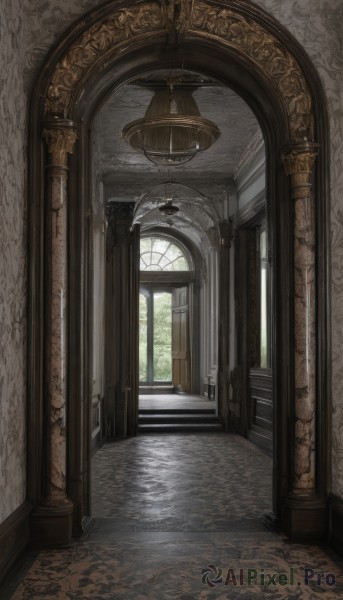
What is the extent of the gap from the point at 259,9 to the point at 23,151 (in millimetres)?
1895

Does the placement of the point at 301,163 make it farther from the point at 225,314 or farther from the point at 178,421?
the point at 178,421

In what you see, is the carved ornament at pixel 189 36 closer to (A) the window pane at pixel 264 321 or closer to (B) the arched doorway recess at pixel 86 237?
(B) the arched doorway recess at pixel 86 237

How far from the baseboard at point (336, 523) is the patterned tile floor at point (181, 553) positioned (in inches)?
3.4

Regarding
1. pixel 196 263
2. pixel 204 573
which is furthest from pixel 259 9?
pixel 196 263

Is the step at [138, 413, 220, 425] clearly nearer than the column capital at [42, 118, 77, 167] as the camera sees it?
No

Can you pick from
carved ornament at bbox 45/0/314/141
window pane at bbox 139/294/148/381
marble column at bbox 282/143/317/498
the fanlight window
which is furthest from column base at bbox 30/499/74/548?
window pane at bbox 139/294/148/381

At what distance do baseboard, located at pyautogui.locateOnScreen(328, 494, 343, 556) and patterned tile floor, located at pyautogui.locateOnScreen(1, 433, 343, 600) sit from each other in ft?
0.28

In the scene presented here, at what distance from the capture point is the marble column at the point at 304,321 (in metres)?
4.59

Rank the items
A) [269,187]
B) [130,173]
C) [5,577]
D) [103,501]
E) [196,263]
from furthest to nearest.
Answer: [196,263]
[130,173]
[103,501]
[269,187]
[5,577]

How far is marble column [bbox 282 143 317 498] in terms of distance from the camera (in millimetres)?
4586

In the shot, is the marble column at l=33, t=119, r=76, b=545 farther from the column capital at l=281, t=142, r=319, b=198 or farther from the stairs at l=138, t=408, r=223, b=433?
→ the stairs at l=138, t=408, r=223, b=433

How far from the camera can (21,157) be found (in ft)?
14.5

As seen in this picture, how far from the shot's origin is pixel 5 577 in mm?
3697

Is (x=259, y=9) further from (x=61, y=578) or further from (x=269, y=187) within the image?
(x=61, y=578)
